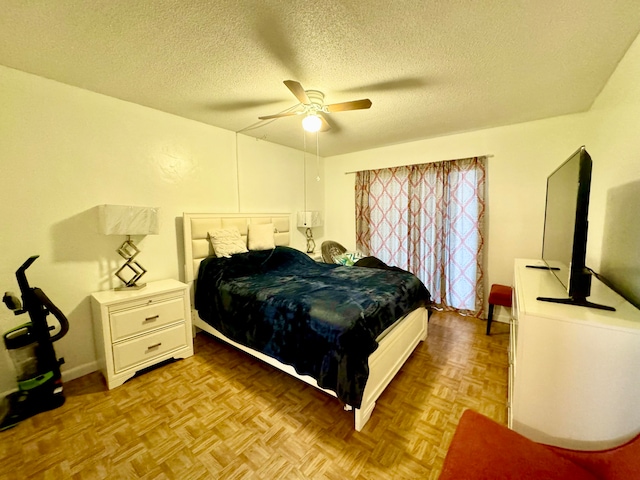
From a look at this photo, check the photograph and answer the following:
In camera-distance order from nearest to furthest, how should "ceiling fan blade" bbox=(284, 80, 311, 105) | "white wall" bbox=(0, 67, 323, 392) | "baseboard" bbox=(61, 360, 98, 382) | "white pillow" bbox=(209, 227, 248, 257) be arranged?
"ceiling fan blade" bbox=(284, 80, 311, 105) → "white wall" bbox=(0, 67, 323, 392) → "baseboard" bbox=(61, 360, 98, 382) → "white pillow" bbox=(209, 227, 248, 257)

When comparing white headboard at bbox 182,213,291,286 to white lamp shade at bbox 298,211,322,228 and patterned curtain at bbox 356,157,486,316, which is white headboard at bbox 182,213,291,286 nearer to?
white lamp shade at bbox 298,211,322,228

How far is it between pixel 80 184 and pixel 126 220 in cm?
52

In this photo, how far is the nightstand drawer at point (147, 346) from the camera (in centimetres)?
208

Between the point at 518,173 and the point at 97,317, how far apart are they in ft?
15.3

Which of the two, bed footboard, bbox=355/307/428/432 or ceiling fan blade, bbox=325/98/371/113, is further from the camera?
ceiling fan blade, bbox=325/98/371/113

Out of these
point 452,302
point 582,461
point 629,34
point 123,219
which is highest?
point 629,34

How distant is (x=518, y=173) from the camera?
3053 mm

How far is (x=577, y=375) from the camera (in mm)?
1085

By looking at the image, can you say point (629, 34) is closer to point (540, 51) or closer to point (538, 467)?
point (540, 51)

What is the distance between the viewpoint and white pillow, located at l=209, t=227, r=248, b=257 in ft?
9.59

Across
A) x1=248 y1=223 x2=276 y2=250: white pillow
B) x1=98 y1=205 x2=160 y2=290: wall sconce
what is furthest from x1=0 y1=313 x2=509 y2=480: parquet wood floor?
x1=248 y1=223 x2=276 y2=250: white pillow

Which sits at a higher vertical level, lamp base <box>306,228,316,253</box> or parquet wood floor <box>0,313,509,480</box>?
lamp base <box>306,228,316,253</box>

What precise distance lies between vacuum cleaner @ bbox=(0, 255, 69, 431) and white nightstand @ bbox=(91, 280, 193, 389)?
0.94 feet

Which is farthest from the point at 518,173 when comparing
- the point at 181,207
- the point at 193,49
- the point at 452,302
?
the point at 181,207
